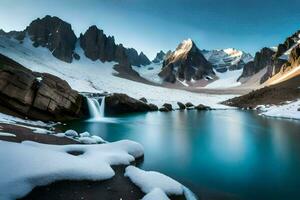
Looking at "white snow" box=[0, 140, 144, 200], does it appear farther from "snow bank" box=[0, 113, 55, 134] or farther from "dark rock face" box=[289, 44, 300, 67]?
"dark rock face" box=[289, 44, 300, 67]

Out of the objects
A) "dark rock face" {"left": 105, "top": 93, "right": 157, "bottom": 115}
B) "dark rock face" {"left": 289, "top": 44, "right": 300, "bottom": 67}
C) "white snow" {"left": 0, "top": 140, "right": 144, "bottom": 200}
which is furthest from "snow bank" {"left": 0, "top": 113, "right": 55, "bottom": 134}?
"dark rock face" {"left": 289, "top": 44, "right": 300, "bottom": 67}

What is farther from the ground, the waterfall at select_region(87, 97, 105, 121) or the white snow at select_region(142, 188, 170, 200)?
the waterfall at select_region(87, 97, 105, 121)

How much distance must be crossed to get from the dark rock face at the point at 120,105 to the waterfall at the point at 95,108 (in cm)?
204

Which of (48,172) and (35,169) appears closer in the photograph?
(35,169)

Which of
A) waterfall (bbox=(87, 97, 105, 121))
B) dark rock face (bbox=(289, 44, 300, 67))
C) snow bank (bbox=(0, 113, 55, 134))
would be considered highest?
dark rock face (bbox=(289, 44, 300, 67))

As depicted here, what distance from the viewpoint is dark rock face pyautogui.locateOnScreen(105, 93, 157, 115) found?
64.4 meters

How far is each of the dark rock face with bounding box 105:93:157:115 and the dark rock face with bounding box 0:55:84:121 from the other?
18.0 m

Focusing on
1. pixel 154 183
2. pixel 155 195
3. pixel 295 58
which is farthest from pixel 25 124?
pixel 295 58

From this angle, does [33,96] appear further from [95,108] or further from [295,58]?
[295,58]

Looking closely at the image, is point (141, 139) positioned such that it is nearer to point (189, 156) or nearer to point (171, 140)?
point (171, 140)

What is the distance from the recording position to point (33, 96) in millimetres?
38625

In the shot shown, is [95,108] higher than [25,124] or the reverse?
higher

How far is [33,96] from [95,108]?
1965 cm

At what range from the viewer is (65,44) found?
199000 mm
